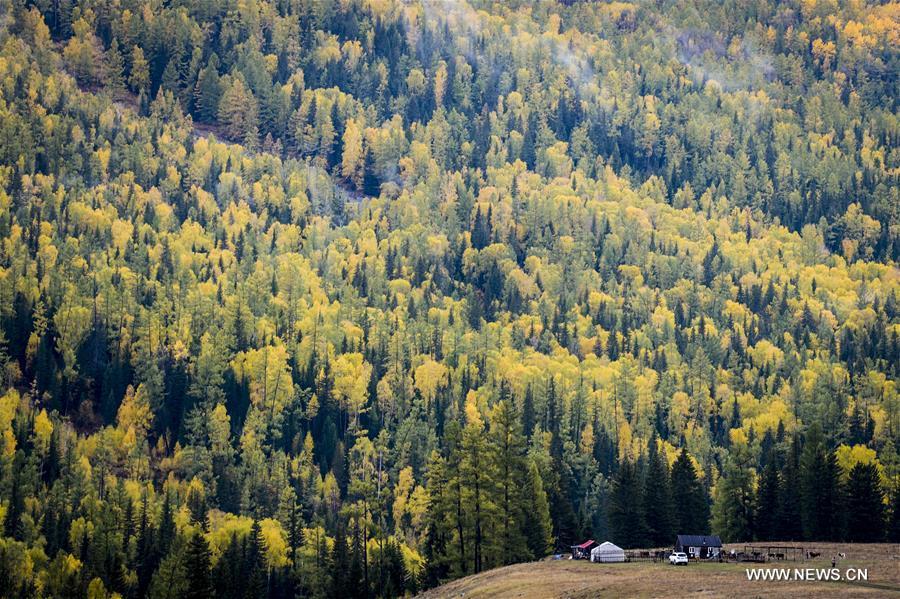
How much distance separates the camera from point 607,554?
395 feet

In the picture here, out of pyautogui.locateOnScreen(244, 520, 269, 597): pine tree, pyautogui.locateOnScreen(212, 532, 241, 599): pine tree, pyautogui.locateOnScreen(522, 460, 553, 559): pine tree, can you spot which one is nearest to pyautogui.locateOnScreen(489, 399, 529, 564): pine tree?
pyautogui.locateOnScreen(522, 460, 553, 559): pine tree

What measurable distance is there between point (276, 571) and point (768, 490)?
6076 centimetres

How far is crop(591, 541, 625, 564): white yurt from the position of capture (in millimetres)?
119775

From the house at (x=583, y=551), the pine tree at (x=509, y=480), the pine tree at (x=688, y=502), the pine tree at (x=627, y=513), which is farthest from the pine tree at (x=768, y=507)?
the house at (x=583, y=551)

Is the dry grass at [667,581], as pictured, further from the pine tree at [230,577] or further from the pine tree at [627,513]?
the pine tree at [230,577]

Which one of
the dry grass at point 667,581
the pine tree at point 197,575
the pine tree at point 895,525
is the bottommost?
the dry grass at point 667,581

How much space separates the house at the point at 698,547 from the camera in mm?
117250

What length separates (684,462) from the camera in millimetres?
155250

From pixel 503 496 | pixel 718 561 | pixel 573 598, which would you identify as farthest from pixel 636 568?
pixel 503 496

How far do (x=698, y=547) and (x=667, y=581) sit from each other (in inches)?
845

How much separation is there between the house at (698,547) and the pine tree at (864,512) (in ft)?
99.3

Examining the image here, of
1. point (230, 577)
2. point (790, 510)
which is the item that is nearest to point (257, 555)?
point (230, 577)

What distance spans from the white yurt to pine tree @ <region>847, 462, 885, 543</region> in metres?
32.9

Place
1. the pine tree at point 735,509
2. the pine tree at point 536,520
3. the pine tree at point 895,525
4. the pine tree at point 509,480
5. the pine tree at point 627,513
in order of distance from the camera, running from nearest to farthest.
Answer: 1. the pine tree at point 509,480
2. the pine tree at point 536,520
3. the pine tree at point 627,513
4. the pine tree at point 895,525
5. the pine tree at point 735,509
